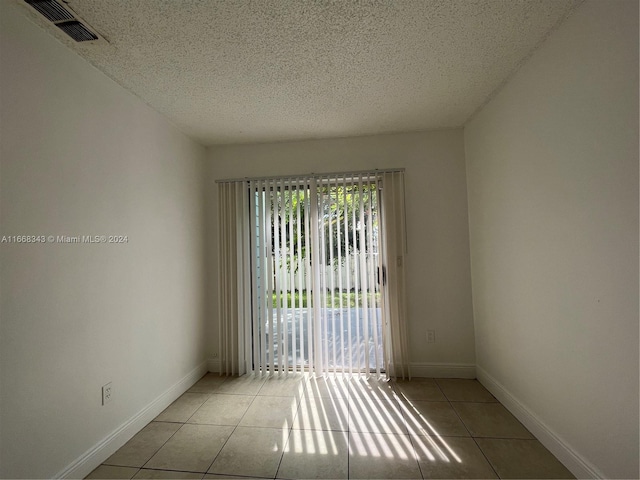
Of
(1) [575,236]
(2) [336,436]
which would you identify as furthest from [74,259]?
(1) [575,236]

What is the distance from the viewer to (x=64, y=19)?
148 cm

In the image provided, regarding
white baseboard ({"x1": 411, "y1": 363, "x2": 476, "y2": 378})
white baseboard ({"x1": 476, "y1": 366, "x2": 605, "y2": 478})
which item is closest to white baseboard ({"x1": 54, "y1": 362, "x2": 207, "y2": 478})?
white baseboard ({"x1": 411, "y1": 363, "x2": 476, "y2": 378})

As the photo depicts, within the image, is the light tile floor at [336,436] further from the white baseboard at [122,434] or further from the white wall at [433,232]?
the white wall at [433,232]

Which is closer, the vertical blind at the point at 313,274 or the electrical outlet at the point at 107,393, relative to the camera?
the electrical outlet at the point at 107,393

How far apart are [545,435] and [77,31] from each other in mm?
3621

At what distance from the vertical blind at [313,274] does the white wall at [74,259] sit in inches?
26.5

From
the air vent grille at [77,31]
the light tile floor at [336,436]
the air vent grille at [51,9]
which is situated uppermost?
the air vent grille at [77,31]

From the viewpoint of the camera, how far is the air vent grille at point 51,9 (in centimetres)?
137


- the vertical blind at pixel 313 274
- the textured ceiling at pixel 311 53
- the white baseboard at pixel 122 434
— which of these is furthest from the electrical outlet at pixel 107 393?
the textured ceiling at pixel 311 53

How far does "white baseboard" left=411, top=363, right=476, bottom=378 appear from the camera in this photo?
9.45 ft

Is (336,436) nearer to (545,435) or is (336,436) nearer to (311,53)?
(545,435)

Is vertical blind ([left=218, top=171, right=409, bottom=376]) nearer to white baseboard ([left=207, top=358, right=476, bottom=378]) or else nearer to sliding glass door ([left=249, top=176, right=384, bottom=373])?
sliding glass door ([left=249, top=176, right=384, bottom=373])

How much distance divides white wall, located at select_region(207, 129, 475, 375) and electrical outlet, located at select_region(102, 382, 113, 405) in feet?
8.34

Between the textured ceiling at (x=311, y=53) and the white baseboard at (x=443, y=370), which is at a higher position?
the textured ceiling at (x=311, y=53)
